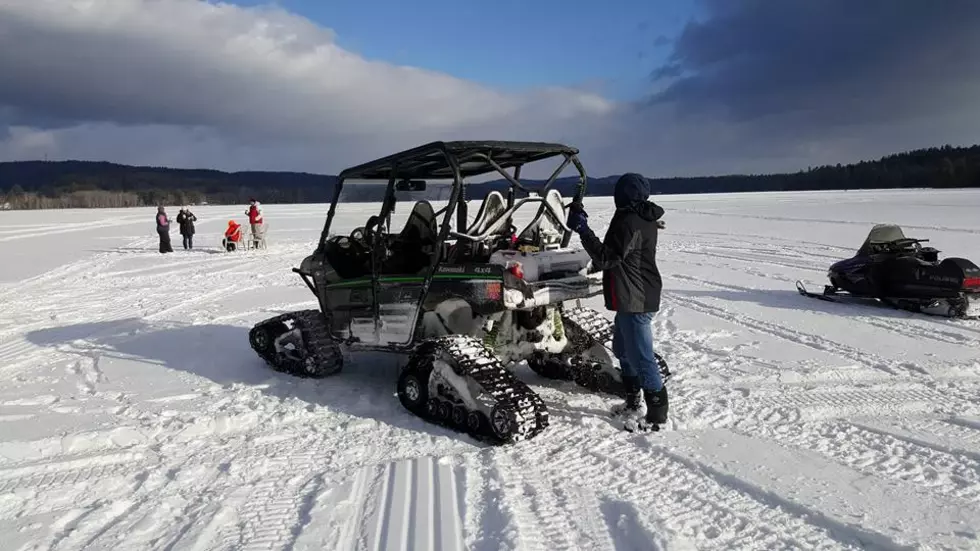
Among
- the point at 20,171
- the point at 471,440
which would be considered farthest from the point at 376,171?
the point at 20,171

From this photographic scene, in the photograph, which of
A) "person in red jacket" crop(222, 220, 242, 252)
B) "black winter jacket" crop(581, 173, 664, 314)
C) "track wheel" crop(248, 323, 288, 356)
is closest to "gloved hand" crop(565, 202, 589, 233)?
"black winter jacket" crop(581, 173, 664, 314)

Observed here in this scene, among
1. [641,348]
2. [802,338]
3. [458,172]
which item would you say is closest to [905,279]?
[802,338]

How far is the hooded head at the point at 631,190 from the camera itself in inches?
170

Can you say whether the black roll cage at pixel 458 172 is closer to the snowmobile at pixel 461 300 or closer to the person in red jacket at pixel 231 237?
the snowmobile at pixel 461 300

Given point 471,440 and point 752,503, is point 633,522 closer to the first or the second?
point 752,503

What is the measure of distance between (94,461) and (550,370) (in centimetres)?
339

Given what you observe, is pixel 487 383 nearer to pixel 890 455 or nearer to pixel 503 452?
pixel 503 452

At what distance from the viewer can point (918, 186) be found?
249 ft

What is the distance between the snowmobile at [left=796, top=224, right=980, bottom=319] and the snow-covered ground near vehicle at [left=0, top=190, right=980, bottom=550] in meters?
0.36

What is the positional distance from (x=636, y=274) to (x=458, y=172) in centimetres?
144

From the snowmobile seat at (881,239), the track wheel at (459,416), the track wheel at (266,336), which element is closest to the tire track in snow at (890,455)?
the track wheel at (459,416)

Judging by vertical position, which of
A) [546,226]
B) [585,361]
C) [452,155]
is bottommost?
[585,361]

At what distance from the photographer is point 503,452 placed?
403 centimetres

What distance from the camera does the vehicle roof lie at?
4.73 meters
